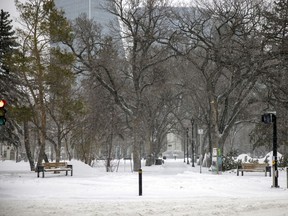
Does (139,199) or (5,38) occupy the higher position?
(5,38)

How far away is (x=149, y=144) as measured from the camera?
4609 centimetres

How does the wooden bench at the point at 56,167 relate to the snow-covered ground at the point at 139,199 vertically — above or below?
above

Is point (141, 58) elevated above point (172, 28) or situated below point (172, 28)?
below

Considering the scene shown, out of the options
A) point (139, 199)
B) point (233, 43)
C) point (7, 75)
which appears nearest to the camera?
point (139, 199)

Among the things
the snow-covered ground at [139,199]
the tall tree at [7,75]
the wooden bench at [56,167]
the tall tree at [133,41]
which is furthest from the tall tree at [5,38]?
the snow-covered ground at [139,199]

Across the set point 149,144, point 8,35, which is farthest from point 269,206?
point 149,144

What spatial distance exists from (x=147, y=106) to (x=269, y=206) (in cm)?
3374

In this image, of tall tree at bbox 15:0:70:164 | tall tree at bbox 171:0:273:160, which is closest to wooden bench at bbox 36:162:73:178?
tall tree at bbox 15:0:70:164

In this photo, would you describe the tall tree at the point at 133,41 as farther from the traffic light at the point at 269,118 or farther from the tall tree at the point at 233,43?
the traffic light at the point at 269,118

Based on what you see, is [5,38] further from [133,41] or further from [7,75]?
[133,41]

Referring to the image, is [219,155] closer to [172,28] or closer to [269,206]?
[172,28]

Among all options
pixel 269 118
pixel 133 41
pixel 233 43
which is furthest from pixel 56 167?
pixel 233 43

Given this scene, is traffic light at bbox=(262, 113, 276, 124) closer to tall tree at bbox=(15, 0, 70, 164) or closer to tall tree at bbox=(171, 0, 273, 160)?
tall tree at bbox=(171, 0, 273, 160)

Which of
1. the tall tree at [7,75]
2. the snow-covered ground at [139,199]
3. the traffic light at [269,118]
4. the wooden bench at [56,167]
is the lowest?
the snow-covered ground at [139,199]
